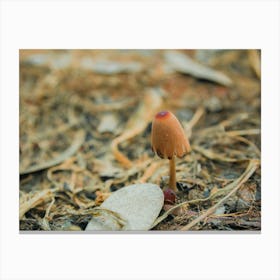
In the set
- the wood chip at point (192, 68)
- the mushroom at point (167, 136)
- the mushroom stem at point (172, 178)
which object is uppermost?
the wood chip at point (192, 68)

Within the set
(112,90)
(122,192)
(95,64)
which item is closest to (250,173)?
(122,192)

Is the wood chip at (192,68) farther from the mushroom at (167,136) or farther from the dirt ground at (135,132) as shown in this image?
the mushroom at (167,136)

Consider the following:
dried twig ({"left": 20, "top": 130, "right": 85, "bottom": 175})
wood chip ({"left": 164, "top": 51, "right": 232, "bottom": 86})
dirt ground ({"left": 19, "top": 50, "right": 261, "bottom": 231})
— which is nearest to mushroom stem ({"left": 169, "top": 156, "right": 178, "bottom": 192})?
dirt ground ({"left": 19, "top": 50, "right": 261, "bottom": 231})

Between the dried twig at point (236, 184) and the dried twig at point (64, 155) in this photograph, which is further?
the dried twig at point (64, 155)

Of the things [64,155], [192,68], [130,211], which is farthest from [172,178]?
[192,68]

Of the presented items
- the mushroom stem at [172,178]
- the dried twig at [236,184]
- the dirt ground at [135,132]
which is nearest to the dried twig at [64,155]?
the dirt ground at [135,132]

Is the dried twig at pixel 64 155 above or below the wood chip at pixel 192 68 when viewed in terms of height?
below

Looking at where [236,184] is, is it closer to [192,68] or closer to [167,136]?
[167,136]
